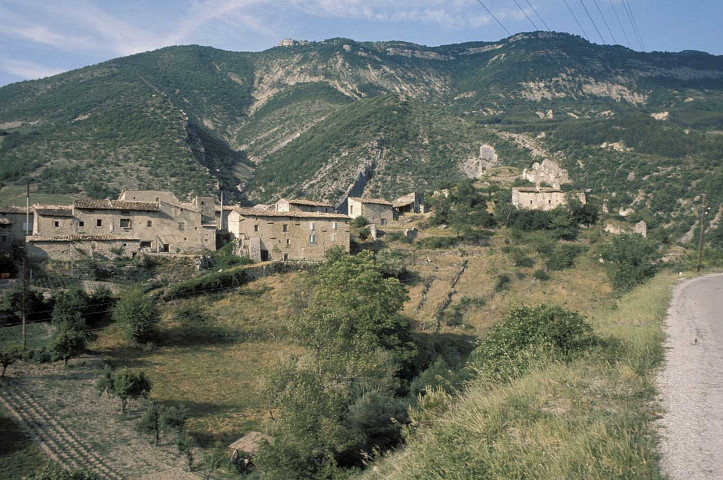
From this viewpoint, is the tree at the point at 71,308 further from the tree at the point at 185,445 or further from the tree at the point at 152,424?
the tree at the point at 185,445

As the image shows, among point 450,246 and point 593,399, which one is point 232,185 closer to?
point 450,246

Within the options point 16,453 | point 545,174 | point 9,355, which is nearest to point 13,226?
point 9,355

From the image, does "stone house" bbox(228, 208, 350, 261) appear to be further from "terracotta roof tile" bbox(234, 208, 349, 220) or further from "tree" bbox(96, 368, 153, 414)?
"tree" bbox(96, 368, 153, 414)

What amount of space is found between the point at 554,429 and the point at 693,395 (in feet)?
8.62

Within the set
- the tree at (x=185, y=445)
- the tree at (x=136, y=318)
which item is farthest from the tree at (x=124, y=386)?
the tree at (x=136, y=318)

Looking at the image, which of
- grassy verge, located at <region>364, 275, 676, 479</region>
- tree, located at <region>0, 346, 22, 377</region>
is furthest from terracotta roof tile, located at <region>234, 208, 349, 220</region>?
grassy verge, located at <region>364, 275, 676, 479</region>

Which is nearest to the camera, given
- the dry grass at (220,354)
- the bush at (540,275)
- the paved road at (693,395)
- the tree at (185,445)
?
the paved road at (693,395)

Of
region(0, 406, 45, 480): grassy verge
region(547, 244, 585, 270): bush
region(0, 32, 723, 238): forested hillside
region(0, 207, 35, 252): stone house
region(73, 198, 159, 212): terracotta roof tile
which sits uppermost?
region(0, 32, 723, 238): forested hillside

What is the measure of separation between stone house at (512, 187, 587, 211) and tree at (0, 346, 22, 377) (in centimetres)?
4774

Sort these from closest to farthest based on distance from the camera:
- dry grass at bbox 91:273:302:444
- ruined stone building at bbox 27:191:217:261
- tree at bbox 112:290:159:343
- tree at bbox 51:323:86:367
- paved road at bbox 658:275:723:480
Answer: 1. paved road at bbox 658:275:723:480
2. dry grass at bbox 91:273:302:444
3. tree at bbox 51:323:86:367
4. tree at bbox 112:290:159:343
5. ruined stone building at bbox 27:191:217:261

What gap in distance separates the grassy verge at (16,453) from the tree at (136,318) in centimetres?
964

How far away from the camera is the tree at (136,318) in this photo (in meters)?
28.1

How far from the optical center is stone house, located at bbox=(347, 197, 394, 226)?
5350cm

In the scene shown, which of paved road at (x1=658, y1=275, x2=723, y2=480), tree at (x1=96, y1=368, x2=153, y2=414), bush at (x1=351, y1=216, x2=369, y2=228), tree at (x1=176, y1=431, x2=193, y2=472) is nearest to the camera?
paved road at (x1=658, y1=275, x2=723, y2=480)
